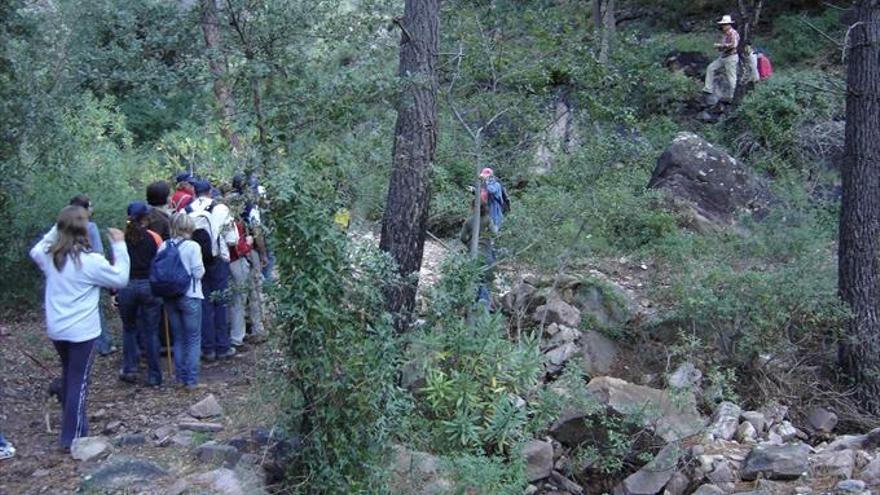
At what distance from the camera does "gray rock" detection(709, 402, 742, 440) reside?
346 inches

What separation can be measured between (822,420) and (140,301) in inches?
268

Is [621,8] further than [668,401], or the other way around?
[621,8]

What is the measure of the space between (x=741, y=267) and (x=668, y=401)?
12.7 ft

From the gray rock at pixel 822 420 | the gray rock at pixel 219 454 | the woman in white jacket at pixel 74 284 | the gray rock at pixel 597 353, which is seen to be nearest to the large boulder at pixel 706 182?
the gray rock at pixel 597 353

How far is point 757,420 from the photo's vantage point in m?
9.03

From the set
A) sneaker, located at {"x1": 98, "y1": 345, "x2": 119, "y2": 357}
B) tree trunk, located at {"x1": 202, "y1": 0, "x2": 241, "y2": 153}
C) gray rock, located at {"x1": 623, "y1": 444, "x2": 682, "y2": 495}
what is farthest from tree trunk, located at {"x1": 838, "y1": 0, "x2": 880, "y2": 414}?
sneaker, located at {"x1": 98, "y1": 345, "x2": 119, "y2": 357}

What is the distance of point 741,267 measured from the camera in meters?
12.1

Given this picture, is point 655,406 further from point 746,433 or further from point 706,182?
point 706,182

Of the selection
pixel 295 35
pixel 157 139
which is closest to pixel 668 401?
pixel 295 35

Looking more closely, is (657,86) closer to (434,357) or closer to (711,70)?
(711,70)

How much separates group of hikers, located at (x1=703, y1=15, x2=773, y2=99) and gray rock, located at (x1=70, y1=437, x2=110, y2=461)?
47.5 feet

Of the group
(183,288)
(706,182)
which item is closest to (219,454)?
(183,288)

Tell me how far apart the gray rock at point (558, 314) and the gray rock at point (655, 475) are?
241 cm

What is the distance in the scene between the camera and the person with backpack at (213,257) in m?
8.80
